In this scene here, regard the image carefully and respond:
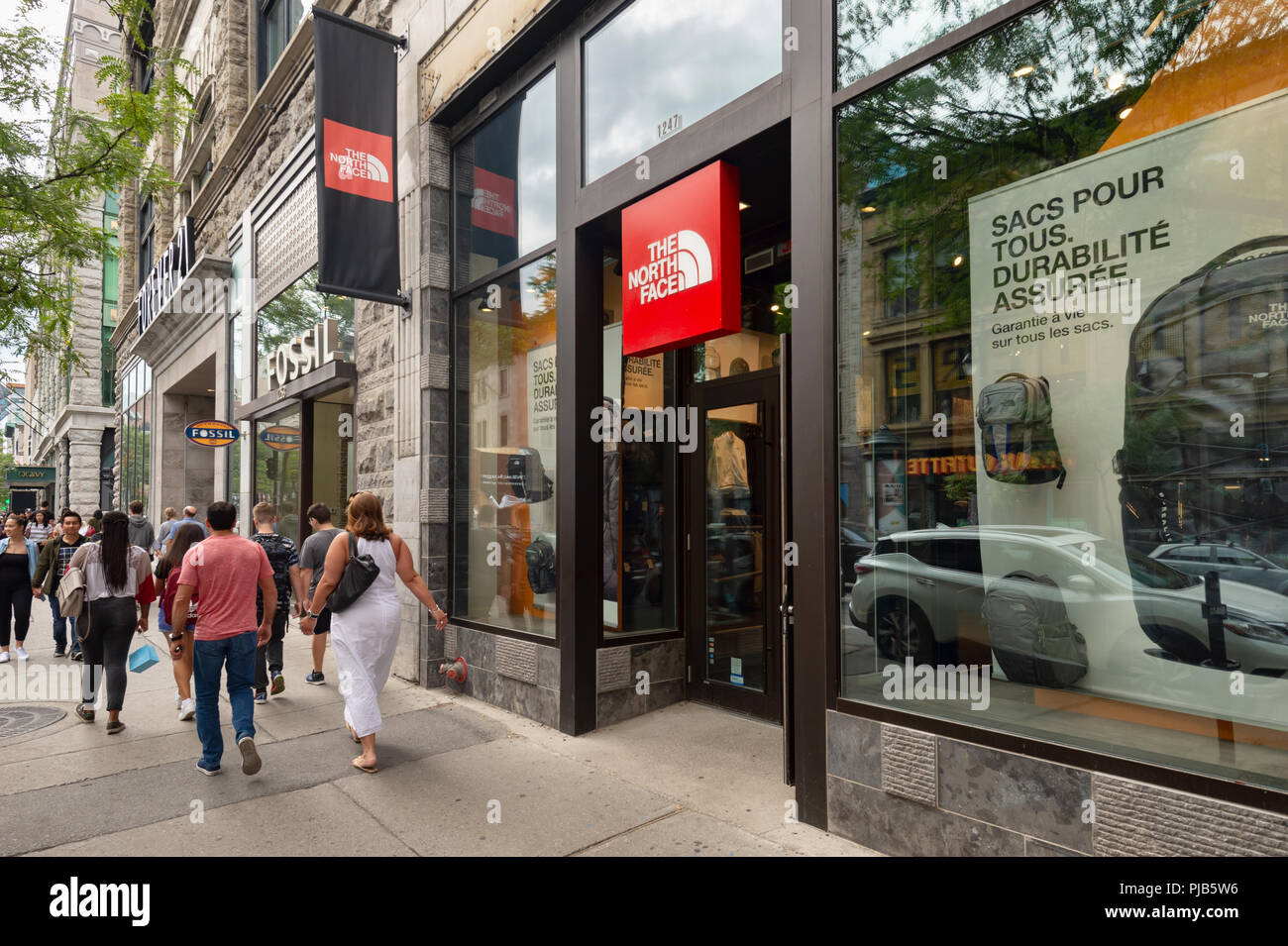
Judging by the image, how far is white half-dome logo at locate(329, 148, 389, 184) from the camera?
774 cm

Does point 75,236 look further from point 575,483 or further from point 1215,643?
point 1215,643

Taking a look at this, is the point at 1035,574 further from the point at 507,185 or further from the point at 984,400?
the point at 507,185

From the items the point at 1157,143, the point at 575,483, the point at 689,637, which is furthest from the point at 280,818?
the point at 1157,143

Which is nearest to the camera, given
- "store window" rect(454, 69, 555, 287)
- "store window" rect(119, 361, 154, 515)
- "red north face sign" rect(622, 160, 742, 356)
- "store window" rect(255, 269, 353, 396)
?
"red north face sign" rect(622, 160, 742, 356)

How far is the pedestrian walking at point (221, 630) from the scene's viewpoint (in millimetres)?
5156

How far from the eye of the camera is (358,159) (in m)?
7.94

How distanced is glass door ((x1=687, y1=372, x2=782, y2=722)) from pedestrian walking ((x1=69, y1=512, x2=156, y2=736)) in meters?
4.87

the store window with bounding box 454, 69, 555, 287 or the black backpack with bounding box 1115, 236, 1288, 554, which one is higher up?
the store window with bounding box 454, 69, 555, 287

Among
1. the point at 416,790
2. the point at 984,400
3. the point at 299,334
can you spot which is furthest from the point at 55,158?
the point at 984,400

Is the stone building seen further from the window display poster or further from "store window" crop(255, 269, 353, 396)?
the window display poster

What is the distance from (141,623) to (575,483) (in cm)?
408

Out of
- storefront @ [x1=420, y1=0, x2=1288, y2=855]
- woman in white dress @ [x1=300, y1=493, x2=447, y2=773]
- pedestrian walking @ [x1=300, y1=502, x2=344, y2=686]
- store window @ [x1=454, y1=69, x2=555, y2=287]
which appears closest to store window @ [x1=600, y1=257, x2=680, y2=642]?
Result: storefront @ [x1=420, y1=0, x2=1288, y2=855]

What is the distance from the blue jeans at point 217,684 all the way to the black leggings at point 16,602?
19.8ft

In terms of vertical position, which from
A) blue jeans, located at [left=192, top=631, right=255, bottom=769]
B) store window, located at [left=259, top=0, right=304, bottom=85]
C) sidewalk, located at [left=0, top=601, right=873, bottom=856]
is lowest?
sidewalk, located at [left=0, top=601, right=873, bottom=856]
